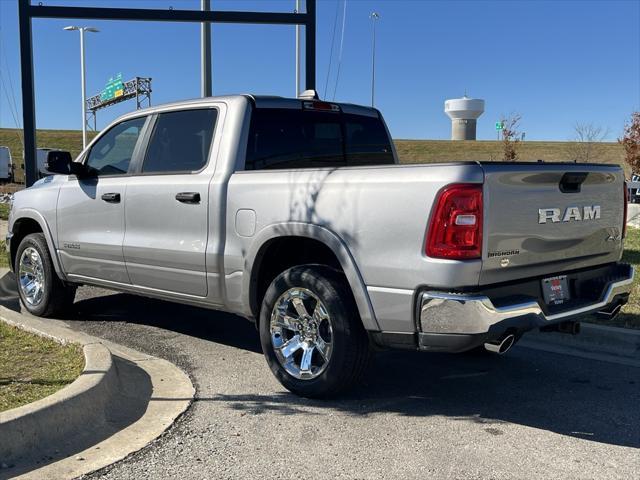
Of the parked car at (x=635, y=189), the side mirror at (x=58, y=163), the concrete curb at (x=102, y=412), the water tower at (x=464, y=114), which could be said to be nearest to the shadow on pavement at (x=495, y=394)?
the concrete curb at (x=102, y=412)

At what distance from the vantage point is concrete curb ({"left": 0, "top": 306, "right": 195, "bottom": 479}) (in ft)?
11.1

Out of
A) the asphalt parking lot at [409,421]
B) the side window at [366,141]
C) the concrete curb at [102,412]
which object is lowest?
the asphalt parking lot at [409,421]

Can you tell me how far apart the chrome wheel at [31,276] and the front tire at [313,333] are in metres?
3.00

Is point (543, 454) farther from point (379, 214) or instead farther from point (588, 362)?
point (588, 362)

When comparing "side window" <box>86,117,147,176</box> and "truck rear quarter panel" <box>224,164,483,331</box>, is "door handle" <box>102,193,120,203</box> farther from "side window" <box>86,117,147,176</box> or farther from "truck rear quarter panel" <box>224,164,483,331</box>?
"truck rear quarter panel" <box>224,164,483,331</box>

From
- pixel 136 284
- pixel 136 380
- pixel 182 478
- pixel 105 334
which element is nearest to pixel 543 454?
pixel 182 478

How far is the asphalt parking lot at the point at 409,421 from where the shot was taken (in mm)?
3414

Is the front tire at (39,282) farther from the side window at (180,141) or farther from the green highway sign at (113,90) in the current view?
the green highway sign at (113,90)

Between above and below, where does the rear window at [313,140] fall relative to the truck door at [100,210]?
above

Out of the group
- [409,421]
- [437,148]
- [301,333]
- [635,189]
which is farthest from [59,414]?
[437,148]

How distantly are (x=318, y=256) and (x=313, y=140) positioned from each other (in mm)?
1140

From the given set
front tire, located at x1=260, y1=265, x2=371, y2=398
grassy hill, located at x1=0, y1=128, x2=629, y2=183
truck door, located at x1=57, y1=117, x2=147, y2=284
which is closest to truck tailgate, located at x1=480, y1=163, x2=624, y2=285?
front tire, located at x1=260, y1=265, x2=371, y2=398

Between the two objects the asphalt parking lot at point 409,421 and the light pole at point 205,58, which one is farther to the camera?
the light pole at point 205,58

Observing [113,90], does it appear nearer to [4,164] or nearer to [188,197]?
[4,164]
